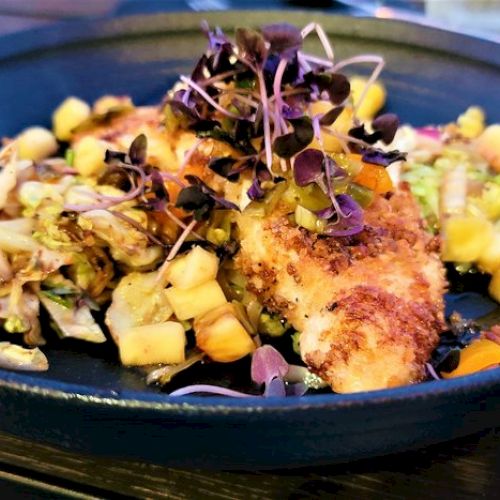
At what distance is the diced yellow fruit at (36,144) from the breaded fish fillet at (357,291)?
1168 mm

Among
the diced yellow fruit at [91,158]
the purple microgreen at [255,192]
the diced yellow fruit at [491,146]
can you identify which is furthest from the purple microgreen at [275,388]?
the diced yellow fruit at [491,146]

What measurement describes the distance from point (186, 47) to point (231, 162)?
153 cm

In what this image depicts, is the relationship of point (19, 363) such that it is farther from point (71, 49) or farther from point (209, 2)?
point (209, 2)

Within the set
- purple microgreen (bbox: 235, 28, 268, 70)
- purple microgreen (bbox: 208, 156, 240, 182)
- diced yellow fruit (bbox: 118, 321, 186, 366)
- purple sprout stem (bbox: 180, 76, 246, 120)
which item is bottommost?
diced yellow fruit (bbox: 118, 321, 186, 366)

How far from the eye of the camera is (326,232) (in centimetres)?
190

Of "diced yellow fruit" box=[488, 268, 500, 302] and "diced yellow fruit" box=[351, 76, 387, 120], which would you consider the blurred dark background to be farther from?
"diced yellow fruit" box=[488, 268, 500, 302]

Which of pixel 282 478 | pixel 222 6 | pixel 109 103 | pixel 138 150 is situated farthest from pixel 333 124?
pixel 222 6

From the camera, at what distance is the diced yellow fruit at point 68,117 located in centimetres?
297

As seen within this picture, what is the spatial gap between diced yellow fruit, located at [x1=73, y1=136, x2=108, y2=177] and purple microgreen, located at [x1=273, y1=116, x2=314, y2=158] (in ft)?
2.57

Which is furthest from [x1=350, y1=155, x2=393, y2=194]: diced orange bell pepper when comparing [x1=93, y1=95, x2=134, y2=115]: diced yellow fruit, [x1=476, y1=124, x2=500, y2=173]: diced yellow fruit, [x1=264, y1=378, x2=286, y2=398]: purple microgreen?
[x1=93, y1=95, x2=134, y2=115]: diced yellow fruit

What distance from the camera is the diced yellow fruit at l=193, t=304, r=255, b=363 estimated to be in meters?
1.84

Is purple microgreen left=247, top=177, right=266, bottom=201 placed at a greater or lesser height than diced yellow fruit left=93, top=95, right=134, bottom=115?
greater

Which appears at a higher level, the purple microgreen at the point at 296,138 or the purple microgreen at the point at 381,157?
the purple microgreen at the point at 296,138

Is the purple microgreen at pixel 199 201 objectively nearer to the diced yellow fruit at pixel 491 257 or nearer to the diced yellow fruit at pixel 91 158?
the diced yellow fruit at pixel 91 158
